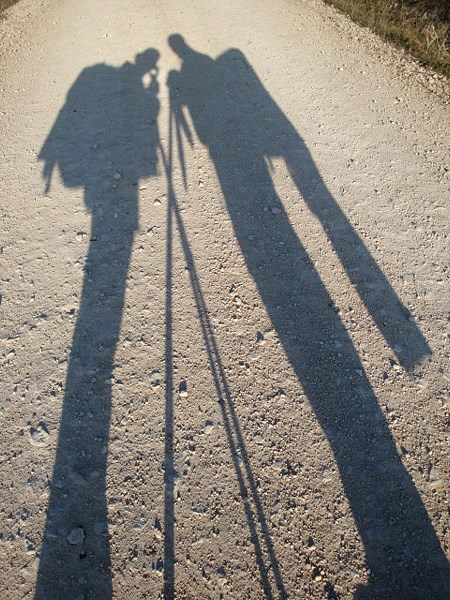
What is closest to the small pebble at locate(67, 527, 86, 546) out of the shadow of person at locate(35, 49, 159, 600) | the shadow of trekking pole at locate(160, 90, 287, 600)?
the shadow of person at locate(35, 49, 159, 600)

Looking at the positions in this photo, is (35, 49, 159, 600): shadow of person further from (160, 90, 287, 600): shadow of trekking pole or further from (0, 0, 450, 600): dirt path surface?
(160, 90, 287, 600): shadow of trekking pole

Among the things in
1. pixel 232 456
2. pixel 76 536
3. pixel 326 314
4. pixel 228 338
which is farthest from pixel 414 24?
pixel 76 536

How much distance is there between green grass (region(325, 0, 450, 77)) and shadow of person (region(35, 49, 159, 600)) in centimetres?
442

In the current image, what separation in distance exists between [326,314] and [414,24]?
22.9 ft

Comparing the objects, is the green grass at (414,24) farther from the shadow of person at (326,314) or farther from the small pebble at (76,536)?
the small pebble at (76,536)

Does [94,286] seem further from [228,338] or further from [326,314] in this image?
[326,314]

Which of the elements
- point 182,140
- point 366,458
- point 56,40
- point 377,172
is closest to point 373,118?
point 377,172

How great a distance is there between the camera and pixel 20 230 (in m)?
5.02

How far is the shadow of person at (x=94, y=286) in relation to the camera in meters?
2.89

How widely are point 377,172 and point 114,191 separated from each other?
3.53m

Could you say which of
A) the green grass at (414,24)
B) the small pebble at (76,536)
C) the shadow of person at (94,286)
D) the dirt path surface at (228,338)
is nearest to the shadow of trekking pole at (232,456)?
the dirt path surface at (228,338)

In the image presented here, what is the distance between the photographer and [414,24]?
7.66 metres

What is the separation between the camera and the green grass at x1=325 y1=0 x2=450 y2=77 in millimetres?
7074

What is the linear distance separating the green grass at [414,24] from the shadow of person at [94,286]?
4417 millimetres
